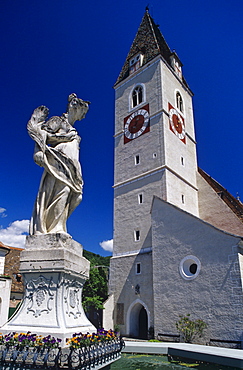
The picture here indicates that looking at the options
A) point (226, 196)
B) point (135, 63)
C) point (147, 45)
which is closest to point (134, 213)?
point (226, 196)

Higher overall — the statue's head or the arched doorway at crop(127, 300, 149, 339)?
the statue's head

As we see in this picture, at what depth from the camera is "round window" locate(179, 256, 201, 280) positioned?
1574 cm

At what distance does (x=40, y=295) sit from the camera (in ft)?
14.7

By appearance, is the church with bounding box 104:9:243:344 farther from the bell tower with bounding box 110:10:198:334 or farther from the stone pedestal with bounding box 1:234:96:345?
the stone pedestal with bounding box 1:234:96:345

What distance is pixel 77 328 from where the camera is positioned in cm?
446

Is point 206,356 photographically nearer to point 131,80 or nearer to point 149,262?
point 149,262

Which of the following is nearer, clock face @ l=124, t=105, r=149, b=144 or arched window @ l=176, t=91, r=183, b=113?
clock face @ l=124, t=105, r=149, b=144

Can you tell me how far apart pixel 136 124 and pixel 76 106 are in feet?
66.7

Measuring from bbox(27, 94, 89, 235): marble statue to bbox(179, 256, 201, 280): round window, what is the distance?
11985 mm

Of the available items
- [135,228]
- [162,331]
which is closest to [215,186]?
[135,228]

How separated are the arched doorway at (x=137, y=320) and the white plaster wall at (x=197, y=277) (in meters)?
3.12

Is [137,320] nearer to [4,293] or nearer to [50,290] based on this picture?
[4,293]

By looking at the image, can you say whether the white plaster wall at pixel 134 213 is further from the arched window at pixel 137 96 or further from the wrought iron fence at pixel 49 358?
the wrought iron fence at pixel 49 358

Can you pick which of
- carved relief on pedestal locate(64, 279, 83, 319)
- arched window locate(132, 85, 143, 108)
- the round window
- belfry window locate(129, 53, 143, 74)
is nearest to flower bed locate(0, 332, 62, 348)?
carved relief on pedestal locate(64, 279, 83, 319)
